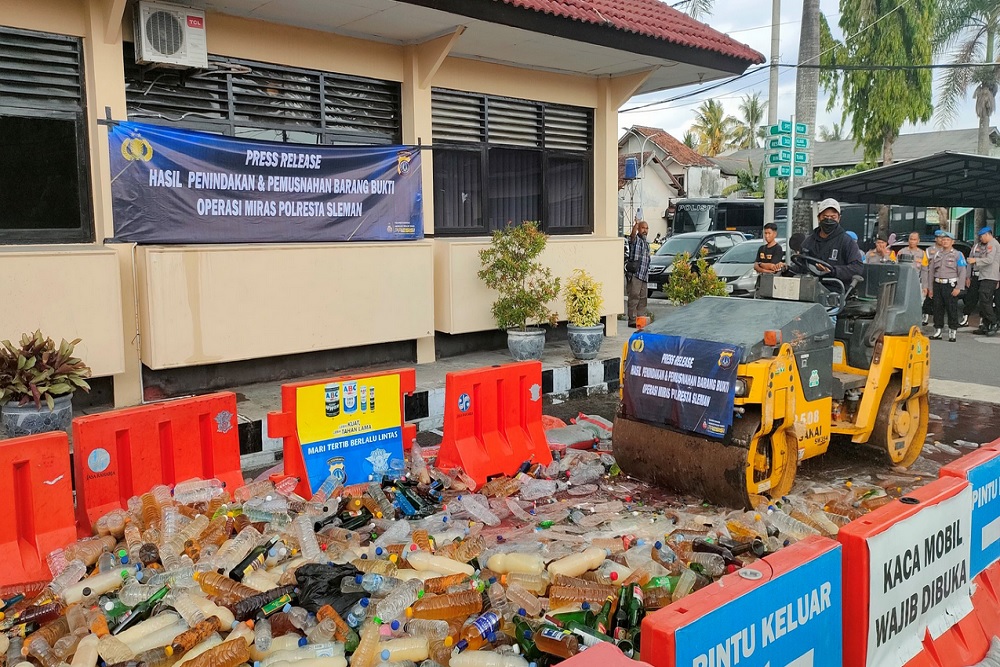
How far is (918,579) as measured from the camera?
3199 millimetres

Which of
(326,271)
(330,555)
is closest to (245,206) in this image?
(326,271)

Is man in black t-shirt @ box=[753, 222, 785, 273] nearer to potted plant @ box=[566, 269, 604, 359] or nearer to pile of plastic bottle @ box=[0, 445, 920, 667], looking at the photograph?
potted plant @ box=[566, 269, 604, 359]

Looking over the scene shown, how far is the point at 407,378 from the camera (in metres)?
6.38

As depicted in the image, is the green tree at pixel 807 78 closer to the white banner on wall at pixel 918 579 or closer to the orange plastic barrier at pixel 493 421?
the orange plastic barrier at pixel 493 421

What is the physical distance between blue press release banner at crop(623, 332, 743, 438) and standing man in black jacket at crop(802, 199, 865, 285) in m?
2.30

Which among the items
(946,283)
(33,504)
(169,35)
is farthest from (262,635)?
(946,283)

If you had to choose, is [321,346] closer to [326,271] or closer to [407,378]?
[326,271]

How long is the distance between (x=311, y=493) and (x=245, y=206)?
3.93 m

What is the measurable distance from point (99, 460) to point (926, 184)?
16593 millimetres

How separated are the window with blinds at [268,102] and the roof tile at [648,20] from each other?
2209 mm

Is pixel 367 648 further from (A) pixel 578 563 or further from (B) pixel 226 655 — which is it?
(A) pixel 578 563

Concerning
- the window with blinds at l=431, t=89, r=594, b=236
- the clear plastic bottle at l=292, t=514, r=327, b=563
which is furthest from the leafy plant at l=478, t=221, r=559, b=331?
the clear plastic bottle at l=292, t=514, r=327, b=563

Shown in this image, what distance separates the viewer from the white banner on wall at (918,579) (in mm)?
2971

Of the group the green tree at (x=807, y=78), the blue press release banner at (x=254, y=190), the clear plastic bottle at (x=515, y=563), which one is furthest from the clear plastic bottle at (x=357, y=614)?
the green tree at (x=807, y=78)
